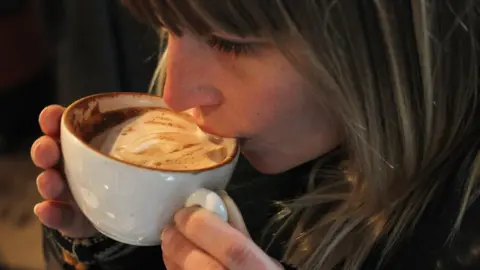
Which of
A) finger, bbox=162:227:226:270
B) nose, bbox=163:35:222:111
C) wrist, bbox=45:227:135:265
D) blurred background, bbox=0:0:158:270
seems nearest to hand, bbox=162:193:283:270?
finger, bbox=162:227:226:270

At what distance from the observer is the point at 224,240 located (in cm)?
60

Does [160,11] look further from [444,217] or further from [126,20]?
[126,20]

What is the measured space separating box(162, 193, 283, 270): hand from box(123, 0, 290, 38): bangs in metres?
0.16

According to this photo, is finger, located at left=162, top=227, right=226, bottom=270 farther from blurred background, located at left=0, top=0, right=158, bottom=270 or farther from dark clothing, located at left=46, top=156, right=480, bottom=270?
blurred background, located at left=0, top=0, right=158, bottom=270

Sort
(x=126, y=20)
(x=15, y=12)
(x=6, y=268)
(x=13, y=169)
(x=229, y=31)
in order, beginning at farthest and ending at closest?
(x=13, y=169)
(x=15, y=12)
(x=6, y=268)
(x=126, y=20)
(x=229, y=31)

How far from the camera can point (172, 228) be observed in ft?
2.07

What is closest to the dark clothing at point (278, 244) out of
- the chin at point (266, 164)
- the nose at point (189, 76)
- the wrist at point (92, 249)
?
the wrist at point (92, 249)

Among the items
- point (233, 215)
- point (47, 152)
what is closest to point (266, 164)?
point (233, 215)

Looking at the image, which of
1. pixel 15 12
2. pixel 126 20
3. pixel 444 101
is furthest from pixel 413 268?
pixel 15 12

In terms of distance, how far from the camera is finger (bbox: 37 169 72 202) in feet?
2.49

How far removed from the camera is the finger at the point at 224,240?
60 cm

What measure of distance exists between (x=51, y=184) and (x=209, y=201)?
9.7 inches

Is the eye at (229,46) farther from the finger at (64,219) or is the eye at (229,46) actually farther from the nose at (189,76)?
the finger at (64,219)

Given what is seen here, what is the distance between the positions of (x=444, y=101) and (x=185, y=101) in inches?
9.4
